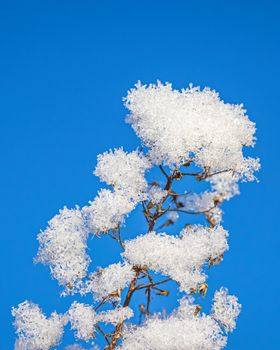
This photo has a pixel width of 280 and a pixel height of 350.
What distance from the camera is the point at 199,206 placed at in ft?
8.62

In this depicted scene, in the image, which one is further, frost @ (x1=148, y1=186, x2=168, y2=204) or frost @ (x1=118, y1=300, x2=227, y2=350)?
frost @ (x1=148, y1=186, x2=168, y2=204)

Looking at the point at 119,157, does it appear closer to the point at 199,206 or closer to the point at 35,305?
the point at 199,206

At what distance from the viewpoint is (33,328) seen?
254 cm

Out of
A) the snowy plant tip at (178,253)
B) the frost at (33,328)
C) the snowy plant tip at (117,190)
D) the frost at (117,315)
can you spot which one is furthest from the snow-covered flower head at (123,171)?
the frost at (33,328)

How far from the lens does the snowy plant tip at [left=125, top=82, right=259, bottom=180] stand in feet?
7.85

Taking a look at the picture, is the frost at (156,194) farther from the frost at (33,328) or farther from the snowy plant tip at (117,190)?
the frost at (33,328)

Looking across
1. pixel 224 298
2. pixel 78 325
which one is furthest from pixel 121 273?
pixel 224 298

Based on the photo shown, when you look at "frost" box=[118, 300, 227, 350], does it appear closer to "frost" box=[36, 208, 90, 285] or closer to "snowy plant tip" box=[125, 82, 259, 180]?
"frost" box=[36, 208, 90, 285]

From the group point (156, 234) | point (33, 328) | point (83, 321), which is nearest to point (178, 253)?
point (156, 234)

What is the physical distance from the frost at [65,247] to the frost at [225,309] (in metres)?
0.51

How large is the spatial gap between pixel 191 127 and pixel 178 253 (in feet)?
1.48

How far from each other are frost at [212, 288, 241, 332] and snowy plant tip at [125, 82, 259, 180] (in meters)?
0.46

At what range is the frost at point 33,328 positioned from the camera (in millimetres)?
2541

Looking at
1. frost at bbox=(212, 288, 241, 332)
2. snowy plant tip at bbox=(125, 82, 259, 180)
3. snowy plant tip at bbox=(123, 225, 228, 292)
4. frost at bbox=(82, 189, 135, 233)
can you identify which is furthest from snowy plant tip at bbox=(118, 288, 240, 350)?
snowy plant tip at bbox=(125, 82, 259, 180)
